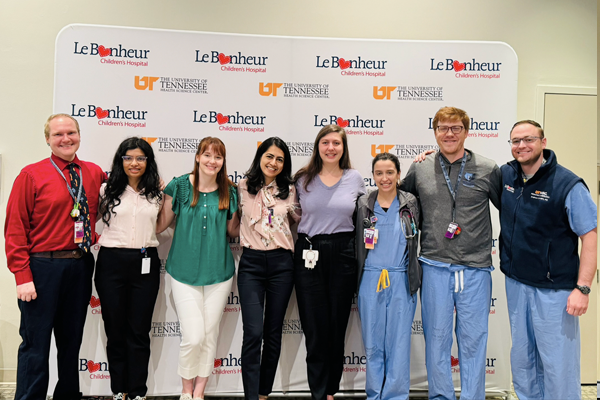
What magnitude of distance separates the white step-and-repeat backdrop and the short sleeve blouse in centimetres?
42

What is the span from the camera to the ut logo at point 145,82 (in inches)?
130

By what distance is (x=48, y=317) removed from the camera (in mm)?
2670

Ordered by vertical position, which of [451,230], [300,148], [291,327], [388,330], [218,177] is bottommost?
[291,327]

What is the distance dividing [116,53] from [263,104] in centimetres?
126

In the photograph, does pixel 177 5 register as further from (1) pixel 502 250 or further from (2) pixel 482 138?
(1) pixel 502 250

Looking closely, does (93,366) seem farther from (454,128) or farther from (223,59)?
(454,128)

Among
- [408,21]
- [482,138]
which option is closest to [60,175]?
[408,21]

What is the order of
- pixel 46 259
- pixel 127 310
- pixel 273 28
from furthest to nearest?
1. pixel 273 28
2. pixel 127 310
3. pixel 46 259

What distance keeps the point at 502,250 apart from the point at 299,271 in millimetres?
1434

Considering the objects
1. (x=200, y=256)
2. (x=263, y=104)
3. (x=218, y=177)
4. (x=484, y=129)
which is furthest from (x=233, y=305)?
(x=484, y=129)

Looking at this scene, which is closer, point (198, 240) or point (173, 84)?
point (198, 240)

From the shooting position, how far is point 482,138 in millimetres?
3459

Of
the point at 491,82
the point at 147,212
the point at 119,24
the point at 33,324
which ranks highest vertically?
the point at 119,24

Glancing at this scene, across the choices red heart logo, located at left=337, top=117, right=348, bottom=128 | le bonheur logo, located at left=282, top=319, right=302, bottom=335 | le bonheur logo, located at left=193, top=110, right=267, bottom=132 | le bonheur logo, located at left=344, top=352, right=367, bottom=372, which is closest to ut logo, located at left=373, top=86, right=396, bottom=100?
red heart logo, located at left=337, top=117, right=348, bottom=128
